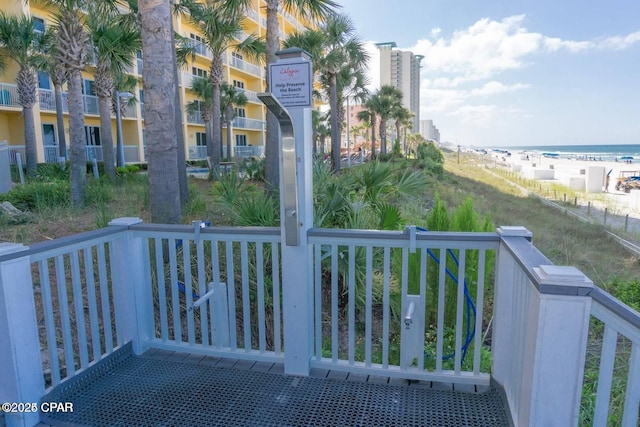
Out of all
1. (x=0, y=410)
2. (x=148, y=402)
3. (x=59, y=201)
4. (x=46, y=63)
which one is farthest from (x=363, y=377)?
(x=46, y=63)

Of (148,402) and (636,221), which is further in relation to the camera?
(636,221)

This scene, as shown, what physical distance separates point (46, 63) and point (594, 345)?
19.4 metres

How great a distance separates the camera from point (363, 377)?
116 inches

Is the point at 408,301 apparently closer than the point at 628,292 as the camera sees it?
Yes

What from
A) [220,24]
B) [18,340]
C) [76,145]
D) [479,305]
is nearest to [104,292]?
[18,340]

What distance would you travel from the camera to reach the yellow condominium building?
1814cm

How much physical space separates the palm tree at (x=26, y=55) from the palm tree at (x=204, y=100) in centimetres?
976

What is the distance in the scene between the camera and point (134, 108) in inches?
983

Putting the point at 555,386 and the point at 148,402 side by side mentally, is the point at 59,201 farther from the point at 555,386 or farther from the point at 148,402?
the point at 555,386

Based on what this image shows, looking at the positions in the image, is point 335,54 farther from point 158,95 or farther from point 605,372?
point 605,372

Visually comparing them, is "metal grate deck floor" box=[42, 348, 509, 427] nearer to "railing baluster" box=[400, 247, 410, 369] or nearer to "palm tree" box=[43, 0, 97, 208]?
"railing baluster" box=[400, 247, 410, 369]

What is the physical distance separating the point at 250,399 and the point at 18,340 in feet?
4.38

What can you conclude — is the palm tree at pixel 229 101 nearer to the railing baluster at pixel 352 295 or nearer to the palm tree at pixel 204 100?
the palm tree at pixel 204 100

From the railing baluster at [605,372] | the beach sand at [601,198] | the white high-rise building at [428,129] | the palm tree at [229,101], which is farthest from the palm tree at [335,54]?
the white high-rise building at [428,129]
